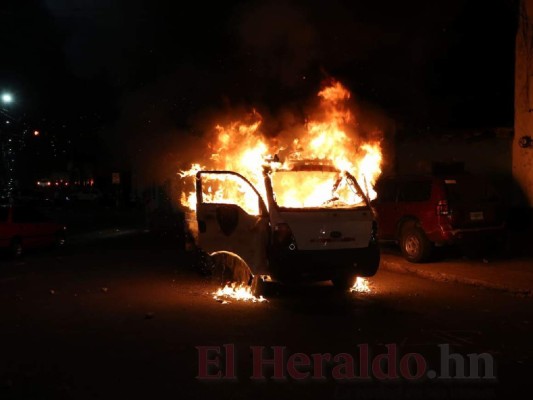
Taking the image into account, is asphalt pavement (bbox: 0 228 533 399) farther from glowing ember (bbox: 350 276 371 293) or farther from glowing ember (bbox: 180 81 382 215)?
glowing ember (bbox: 180 81 382 215)

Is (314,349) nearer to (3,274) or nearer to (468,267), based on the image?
(468,267)

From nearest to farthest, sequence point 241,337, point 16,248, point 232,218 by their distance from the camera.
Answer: point 241,337 → point 232,218 → point 16,248

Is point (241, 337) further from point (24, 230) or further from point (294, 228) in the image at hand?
point (24, 230)

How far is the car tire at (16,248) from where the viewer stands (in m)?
15.2

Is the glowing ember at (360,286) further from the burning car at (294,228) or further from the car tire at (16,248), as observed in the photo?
the car tire at (16,248)

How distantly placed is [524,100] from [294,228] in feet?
29.9

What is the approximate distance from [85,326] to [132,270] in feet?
16.4

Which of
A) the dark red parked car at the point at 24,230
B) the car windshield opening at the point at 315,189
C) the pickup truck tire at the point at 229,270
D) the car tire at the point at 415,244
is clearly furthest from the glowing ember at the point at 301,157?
the dark red parked car at the point at 24,230

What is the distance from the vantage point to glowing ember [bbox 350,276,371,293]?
10.2 m

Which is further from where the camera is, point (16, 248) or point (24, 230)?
point (24, 230)

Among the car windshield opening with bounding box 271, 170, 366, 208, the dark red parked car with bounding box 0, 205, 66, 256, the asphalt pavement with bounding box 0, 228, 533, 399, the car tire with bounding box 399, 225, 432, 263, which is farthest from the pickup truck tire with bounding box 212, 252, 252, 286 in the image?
the dark red parked car with bounding box 0, 205, 66, 256

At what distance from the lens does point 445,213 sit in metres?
12.4

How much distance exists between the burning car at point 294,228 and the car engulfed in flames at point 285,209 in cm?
1

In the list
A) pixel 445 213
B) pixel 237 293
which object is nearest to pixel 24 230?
pixel 237 293
